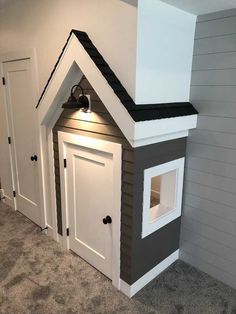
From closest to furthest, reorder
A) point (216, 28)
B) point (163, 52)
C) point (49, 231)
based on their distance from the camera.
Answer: point (163, 52)
point (216, 28)
point (49, 231)

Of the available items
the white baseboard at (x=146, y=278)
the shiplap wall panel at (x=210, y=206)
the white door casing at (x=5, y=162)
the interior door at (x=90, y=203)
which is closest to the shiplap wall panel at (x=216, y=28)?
the interior door at (x=90, y=203)

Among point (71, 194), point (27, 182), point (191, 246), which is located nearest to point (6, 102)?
point (27, 182)

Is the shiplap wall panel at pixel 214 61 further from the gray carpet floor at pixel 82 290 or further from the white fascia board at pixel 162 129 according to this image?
the gray carpet floor at pixel 82 290

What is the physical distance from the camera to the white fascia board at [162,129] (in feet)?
6.16

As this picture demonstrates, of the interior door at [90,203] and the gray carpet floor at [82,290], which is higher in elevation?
the interior door at [90,203]

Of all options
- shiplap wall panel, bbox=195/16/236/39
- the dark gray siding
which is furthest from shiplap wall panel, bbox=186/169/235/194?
shiplap wall panel, bbox=195/16/236/39

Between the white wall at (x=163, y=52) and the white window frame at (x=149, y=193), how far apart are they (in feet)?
1.84

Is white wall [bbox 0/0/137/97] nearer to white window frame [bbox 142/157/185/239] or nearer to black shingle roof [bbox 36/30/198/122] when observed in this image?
black shingle roof [bbox 36/30/198/122]

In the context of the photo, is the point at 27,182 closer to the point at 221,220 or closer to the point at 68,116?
the point at 68,116

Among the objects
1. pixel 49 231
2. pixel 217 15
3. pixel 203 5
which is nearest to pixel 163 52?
pixel 203 5

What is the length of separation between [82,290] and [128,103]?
169 cm

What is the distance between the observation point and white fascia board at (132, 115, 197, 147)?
188cm

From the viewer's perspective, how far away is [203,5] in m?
1.92

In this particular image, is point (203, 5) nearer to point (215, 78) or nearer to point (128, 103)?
point (215, 78)
